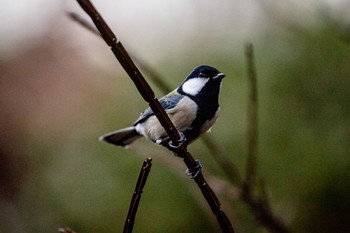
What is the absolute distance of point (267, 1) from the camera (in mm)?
1667

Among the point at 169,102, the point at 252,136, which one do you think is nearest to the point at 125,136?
the point at 169,102

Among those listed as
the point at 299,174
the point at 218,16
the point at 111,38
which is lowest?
the point at 299,174

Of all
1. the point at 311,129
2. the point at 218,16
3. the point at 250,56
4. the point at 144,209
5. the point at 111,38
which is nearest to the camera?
the point at 111,38

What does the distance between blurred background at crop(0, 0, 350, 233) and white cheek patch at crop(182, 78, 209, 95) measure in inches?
34.1

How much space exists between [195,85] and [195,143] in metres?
1.43

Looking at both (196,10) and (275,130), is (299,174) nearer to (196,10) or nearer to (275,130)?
(275,130)

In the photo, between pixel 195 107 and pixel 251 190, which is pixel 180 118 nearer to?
pixel 195 107

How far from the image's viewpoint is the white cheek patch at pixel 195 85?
1.19 meters

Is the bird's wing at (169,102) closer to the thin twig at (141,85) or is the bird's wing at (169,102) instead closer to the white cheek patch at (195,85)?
the white cheek patch at (195,85)

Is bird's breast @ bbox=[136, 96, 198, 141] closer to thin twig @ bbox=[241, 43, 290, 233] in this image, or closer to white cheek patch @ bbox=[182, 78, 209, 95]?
white cheek patch @ bbox=[182, 78, 209, 95]

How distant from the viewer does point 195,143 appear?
8.69 feet

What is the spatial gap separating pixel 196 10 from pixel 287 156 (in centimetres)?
91

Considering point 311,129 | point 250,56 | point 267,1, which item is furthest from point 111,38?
point 311,129

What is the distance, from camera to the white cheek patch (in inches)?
46.9
